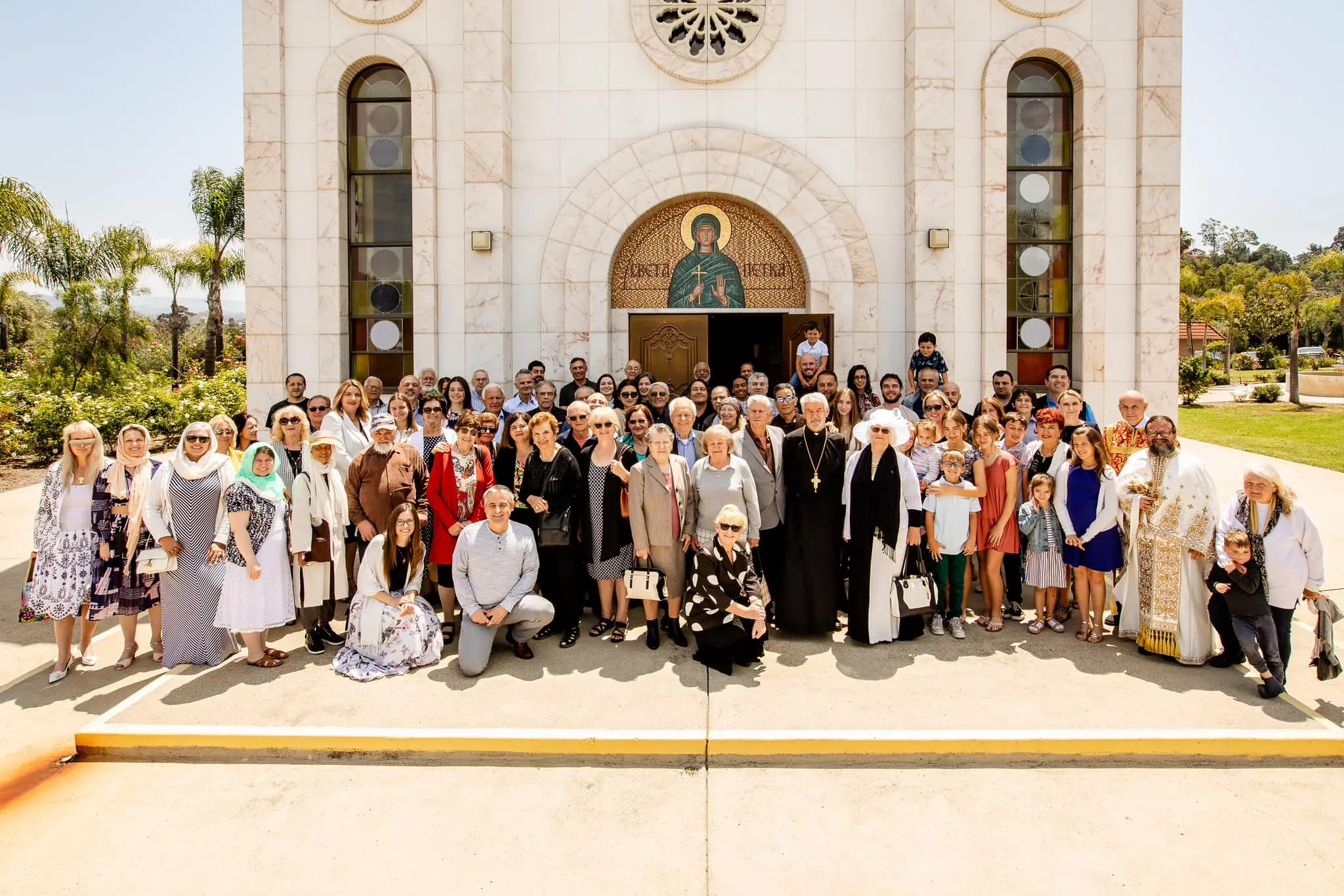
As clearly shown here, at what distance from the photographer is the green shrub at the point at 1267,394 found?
31.5 m

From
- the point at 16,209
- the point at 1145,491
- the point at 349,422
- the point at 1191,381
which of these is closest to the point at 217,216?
the point at 16,209

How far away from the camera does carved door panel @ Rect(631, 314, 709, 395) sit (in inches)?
436

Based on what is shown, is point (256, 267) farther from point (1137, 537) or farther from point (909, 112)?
point (1137, 537)

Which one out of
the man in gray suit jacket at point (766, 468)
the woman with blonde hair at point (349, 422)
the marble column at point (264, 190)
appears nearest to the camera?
the man in gray suit jacket at point (766, 468)

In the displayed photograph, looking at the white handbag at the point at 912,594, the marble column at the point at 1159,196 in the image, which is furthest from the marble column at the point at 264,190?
the marble column at the point at 1159,196

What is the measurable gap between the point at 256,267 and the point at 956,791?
10.0m

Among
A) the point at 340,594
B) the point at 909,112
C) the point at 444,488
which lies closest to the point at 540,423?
the point at 444,488

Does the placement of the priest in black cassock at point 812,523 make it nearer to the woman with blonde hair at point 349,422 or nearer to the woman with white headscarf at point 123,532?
the woman with blonde hair at point 349,422

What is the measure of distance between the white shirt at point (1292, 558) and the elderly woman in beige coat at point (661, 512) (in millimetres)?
3784

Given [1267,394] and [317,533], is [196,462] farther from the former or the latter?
[1267,394]

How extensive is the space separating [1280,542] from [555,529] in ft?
16.3

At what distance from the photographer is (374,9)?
10750 millimetres

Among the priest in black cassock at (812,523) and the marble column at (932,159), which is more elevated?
the marble column at (932,159)

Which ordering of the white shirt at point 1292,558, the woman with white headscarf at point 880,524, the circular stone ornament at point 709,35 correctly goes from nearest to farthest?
the white shirt at point 1292,558
the woman with white headscarf at point 880,524
the circular stone ornament at point 709,35
